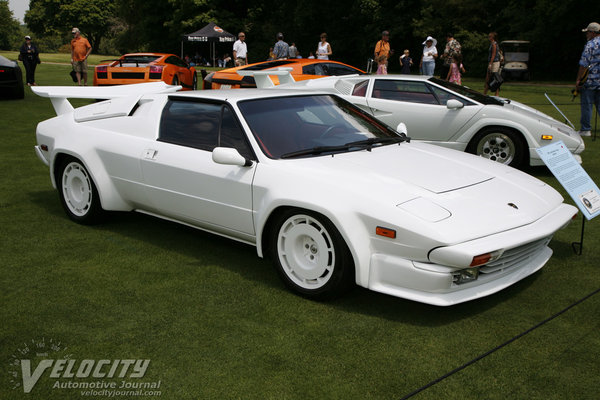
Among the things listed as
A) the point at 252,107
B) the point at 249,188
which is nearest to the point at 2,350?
the point at 249,188

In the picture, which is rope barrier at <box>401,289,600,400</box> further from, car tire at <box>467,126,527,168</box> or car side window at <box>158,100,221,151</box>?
A: car tire at <box>467,126,527,168</box>

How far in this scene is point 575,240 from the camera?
5445 mm

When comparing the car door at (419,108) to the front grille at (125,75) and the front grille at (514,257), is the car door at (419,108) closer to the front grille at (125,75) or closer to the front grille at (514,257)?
the front grille at (514,257)

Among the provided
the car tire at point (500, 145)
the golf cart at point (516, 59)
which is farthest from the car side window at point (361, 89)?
the golf cart at point (516, 59)

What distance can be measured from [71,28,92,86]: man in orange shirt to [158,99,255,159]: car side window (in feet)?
47.0

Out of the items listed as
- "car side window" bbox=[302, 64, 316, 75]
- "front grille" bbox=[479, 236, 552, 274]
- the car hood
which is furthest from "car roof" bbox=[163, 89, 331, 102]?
"car side window" bbox=[302, 64, 316, 75]

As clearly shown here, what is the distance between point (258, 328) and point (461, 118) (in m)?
5.62

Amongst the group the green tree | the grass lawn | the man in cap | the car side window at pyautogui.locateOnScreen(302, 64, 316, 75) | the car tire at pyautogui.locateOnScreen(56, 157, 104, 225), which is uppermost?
the green tree

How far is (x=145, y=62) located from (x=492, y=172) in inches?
569

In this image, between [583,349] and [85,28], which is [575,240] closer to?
[583,349]

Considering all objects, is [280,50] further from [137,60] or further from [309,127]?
[309,127]

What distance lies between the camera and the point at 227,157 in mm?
4250

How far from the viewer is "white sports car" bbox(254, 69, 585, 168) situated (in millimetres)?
8039

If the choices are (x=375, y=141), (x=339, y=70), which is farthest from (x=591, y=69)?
(x=375, y=141)
